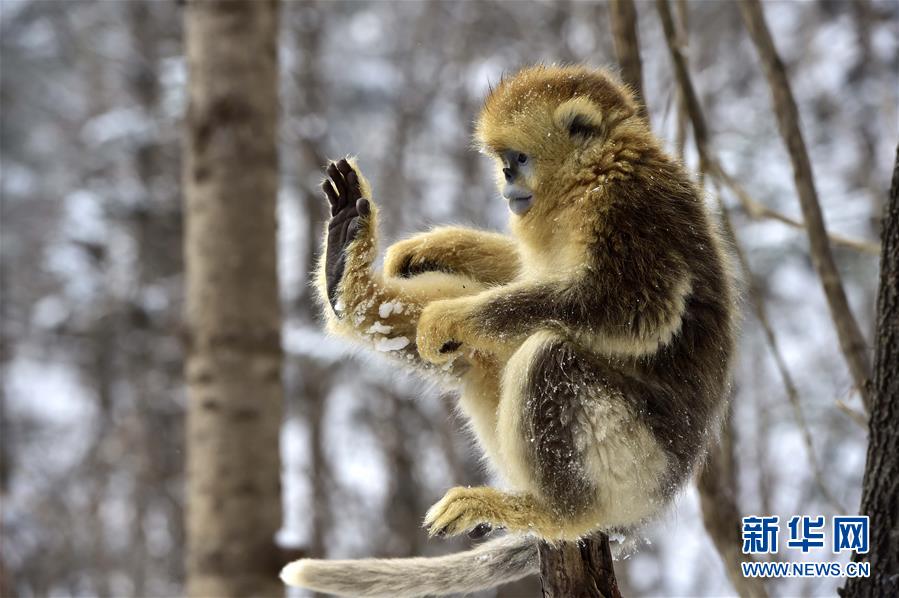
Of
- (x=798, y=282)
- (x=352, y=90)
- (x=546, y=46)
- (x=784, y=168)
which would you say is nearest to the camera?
(x=784, y=168)

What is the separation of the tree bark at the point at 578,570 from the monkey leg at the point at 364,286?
746 millimetres

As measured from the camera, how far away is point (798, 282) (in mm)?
10695

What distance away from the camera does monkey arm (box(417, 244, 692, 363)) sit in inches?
106

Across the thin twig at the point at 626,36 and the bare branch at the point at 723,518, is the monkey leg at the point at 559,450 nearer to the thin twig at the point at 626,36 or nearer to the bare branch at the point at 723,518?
the bare branch at the point at 723,518

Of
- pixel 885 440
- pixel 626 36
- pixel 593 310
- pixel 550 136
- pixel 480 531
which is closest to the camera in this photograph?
pixel 885 440

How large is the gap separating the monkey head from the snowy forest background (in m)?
5.11

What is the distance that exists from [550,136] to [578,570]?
4.42 ft

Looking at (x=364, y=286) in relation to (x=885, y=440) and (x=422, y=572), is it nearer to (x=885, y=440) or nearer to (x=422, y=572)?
(x=422, y=572)

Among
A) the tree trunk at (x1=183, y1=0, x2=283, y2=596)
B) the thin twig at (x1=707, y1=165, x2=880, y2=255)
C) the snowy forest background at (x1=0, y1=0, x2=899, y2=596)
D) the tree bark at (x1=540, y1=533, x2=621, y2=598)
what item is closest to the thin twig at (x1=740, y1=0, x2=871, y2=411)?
the thin twig at (x1=707, y1=165, x2=880, y2=255)

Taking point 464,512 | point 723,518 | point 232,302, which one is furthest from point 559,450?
point 232,302

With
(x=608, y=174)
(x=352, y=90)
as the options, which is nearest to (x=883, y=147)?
(x=352, y=90)

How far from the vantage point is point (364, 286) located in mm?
3156

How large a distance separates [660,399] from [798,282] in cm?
854

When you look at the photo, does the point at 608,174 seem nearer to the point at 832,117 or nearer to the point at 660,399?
the point at 660,399
